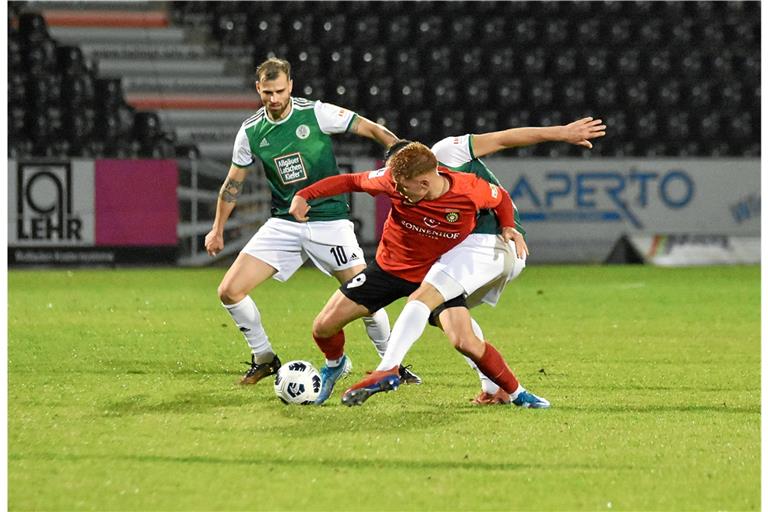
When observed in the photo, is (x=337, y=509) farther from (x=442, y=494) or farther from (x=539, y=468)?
(x=539, y=468)

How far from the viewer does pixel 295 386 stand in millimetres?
6066

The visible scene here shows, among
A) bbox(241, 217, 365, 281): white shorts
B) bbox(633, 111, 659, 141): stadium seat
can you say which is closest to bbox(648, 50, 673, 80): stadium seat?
bbox(633, 111, 659, 141): stadium seat

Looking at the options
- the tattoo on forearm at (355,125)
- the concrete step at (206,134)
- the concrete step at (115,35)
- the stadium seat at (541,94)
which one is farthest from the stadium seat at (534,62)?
the tattoo on forearm at (355,125)

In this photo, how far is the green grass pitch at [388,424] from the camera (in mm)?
4258

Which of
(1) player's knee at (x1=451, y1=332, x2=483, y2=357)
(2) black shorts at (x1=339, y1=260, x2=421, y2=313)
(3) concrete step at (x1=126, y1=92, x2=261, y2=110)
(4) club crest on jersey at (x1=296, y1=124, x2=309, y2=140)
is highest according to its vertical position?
(3) concrete step at (x1=126, y1=92, x2=261, y2=110)

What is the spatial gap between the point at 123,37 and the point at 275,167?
15880 mm

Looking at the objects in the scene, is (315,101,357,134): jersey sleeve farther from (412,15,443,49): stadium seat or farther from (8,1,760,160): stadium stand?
(412,15,443,49): stadium seat

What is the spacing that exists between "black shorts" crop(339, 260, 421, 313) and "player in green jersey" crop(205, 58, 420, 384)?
35.7 inches

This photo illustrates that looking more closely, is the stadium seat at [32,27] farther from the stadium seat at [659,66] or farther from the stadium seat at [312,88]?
the stadium seat at [659,66]

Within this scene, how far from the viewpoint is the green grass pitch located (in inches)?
168

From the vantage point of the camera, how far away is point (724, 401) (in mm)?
6285

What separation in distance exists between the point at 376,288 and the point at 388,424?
0.86m

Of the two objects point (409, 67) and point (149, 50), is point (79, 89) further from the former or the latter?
point (409, 67)

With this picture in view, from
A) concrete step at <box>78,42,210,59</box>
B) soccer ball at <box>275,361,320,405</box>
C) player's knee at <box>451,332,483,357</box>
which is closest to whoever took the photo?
player's knee at <box>451,332,483,357</box>
